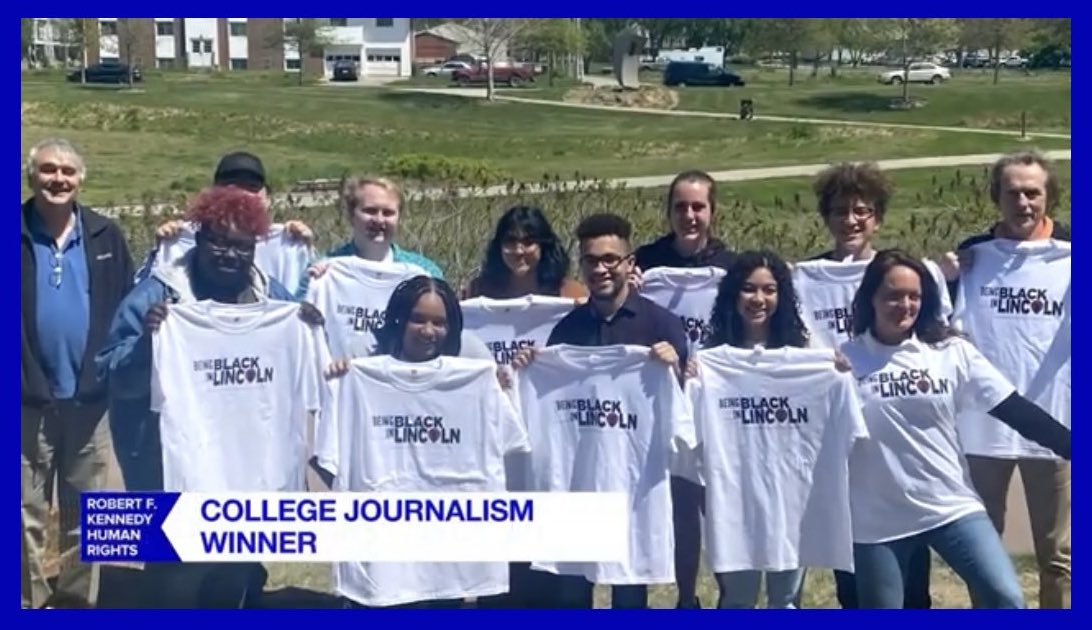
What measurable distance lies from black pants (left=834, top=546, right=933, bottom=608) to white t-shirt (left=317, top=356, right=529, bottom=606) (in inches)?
52.2

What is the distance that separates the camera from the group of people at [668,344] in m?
4.86

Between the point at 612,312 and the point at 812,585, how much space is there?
1.44 m

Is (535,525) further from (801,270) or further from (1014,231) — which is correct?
(1014,231)

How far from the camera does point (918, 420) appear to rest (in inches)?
190

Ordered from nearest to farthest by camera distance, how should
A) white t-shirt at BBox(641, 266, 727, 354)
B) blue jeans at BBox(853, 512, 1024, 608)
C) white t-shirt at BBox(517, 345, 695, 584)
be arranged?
blue jeans at BBox(853, 512, 1024, 608), white t-shirt at BBox(517, 345, 695, 584), white t-shirt at BBox(641, 266, 727, 354)

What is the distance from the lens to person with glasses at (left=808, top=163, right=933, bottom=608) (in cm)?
504

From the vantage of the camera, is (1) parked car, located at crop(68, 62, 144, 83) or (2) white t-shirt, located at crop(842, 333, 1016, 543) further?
(1) parked car, located at crop(68, 62, 144, 83)

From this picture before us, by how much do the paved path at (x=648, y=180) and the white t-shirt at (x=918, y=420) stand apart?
79cm

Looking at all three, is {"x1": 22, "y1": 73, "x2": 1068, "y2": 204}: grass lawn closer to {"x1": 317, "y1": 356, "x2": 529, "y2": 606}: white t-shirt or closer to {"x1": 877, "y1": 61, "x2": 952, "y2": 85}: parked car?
{"x1": 877, "y1": 61, "x2": 952, "y2": 85}: parked car

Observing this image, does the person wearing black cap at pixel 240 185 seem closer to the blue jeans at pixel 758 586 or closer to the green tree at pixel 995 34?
the blue jeans at pixel 758 586

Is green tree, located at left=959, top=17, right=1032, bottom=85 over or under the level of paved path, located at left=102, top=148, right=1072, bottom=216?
over

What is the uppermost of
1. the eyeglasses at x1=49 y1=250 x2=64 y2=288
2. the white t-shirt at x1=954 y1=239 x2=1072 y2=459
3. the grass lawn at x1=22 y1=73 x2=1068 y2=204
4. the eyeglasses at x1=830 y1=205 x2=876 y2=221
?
the grass lawn at x1=22 y1=73 x2=1068 y2=204

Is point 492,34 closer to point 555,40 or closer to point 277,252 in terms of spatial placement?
point 555,40

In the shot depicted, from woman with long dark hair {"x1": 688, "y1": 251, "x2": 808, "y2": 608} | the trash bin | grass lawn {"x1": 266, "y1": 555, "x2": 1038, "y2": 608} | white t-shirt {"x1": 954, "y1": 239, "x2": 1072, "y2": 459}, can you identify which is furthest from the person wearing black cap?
white t-shirt {"x1": 954, "y1": 239, "x2": 1072, "y2": 459}
